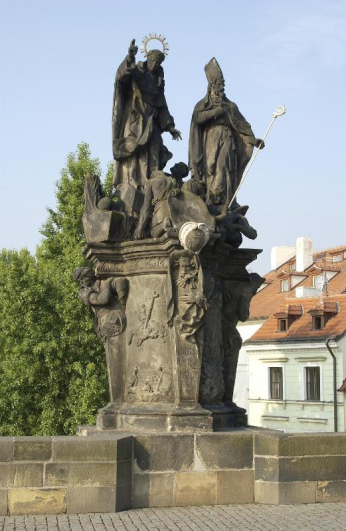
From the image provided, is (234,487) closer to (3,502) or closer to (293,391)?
(3,502)

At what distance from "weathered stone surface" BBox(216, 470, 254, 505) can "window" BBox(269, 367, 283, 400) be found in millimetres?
28666

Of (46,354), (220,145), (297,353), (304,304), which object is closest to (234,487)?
(220,145)

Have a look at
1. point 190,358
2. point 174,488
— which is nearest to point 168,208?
point 190,358

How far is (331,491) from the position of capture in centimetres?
909

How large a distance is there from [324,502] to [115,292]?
11.0 ft

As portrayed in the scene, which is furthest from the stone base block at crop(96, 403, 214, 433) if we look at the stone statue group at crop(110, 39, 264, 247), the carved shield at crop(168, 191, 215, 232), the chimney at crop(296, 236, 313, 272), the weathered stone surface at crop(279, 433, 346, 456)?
the chimney at crop(296, 236, 313, 272)

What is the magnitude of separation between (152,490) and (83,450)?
3.01ft

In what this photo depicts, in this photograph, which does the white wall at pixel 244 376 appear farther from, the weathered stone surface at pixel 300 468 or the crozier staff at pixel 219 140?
the weathered stone surface at pixel 300 468

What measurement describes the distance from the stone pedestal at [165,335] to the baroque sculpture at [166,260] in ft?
0.04

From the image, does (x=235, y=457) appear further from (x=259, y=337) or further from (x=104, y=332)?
(x=259, y=337)

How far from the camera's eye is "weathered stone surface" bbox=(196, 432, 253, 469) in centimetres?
911

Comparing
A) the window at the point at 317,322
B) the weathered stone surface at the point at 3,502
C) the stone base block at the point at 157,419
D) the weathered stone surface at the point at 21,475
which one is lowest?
the weathered stone surface at the point at 3,502

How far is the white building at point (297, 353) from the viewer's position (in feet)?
114

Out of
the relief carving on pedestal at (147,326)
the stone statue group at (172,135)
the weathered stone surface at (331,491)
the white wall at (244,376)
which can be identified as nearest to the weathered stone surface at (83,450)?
the relief carving on pedestal at (147,326)
